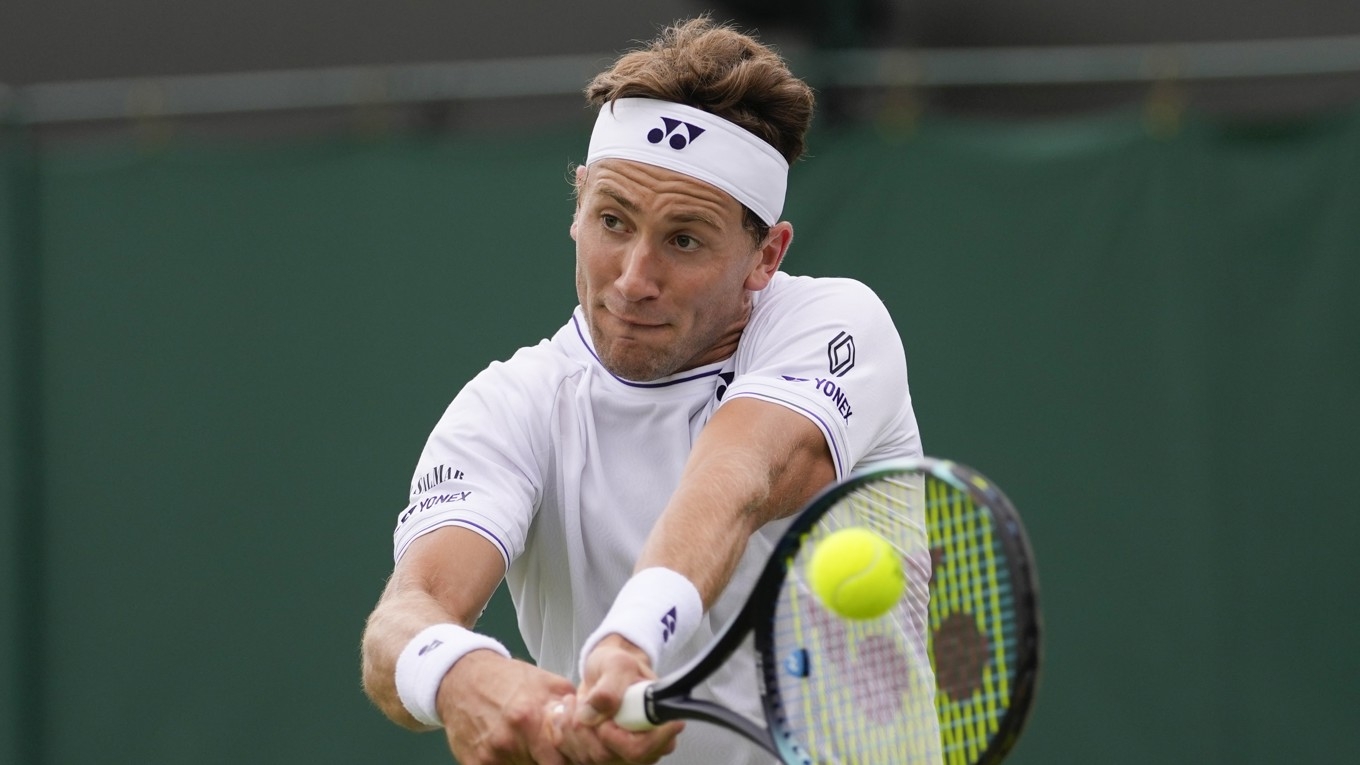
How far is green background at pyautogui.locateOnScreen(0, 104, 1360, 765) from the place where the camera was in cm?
504

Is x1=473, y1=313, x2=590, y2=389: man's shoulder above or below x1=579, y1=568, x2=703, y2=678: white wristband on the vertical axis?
above

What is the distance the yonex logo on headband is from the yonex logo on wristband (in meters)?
0.86

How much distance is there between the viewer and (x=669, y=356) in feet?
9.59

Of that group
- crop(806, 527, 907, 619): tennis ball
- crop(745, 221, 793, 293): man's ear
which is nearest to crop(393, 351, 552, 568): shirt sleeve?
crop(745, 221, 793, 293): man's ear

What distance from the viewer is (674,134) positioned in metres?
2.92

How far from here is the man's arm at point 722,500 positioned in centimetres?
230

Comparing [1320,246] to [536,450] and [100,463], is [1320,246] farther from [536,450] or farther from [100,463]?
[100,463]

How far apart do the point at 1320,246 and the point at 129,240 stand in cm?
370

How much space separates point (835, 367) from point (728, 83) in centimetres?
54

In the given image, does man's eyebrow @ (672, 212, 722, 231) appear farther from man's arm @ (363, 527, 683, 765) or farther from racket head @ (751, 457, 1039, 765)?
man's arm @ (363, 527, 683, 765)

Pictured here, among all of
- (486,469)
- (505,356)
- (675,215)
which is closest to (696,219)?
(675,215)

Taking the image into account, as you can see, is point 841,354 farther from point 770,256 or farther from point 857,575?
point 857,575

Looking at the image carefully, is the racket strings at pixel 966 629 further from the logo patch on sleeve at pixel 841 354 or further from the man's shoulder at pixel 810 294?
the man's shoulder at pixel 810 294

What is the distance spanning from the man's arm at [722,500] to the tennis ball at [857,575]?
0.83 feet
